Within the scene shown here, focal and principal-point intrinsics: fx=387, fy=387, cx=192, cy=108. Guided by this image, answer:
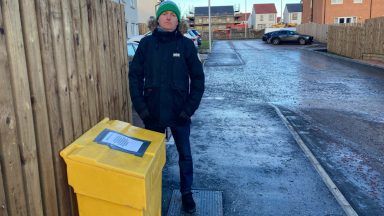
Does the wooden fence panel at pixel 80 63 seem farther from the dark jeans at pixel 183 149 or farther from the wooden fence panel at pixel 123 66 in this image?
the wooden fence panel at pixel 123 66

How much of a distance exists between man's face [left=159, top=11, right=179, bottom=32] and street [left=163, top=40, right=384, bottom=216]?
1778 mm

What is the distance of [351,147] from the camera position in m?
5.97

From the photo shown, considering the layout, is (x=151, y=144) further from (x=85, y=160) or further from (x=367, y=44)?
(x=367, y=44)

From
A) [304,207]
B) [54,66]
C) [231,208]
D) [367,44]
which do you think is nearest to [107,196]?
[54,66]

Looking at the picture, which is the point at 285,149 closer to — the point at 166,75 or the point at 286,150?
the point at 286,150

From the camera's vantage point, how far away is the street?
416 cm

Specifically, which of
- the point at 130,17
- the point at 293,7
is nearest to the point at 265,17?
the point at 293,7

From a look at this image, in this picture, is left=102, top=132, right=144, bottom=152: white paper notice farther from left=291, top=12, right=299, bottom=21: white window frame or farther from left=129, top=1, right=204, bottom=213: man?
left=291, top=12, right=299, bottom=21: white window frame

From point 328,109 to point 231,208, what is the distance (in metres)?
5.61

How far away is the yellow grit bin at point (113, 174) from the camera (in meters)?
2.40

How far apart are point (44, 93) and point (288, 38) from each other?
128 ft

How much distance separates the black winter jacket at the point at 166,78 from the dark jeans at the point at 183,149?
11 cm

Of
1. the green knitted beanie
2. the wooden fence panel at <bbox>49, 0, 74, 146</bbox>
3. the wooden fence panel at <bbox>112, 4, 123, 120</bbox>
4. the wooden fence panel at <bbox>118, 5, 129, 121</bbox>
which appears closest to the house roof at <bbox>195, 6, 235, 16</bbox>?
the wooden fence panel at <bbox>118, 5, 129, 121</bbox>

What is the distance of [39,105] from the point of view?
2.35 m
